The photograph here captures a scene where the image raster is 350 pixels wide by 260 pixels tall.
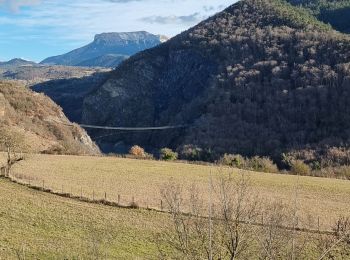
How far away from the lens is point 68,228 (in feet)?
113

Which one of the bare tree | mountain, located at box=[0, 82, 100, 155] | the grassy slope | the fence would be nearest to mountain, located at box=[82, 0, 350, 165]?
mountain, located at box=[0, 82, 100, 155]

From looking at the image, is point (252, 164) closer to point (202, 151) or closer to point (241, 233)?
point (202, 151)

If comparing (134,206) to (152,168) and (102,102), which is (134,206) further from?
(102,102)

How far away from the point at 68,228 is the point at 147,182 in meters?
22.8

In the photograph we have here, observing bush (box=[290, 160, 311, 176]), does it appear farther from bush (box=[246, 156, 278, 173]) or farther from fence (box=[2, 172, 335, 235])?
fence (box=[2, 172, 335, 235])

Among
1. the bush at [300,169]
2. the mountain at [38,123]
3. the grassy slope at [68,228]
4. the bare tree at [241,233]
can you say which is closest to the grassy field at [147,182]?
the grassy slope at [68,228]

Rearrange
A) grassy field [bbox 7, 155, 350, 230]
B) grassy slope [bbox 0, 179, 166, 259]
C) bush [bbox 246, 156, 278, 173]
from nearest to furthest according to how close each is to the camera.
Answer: grassy slope [bbox 0, 179, 166, 259] → grassy field [bbox 7, 155, 350, 230] → bush [bbox 246, 156, 278, 173]

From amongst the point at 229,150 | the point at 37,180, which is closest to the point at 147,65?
the point at 229,150

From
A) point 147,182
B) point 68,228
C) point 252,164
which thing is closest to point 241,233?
point 68,228

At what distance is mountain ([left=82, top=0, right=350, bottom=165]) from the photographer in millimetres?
108875

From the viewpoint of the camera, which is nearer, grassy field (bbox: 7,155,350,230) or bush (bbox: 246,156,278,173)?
grassy field (bbox: 7,155,350,230)

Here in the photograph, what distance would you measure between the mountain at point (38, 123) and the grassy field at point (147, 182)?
63.2ft

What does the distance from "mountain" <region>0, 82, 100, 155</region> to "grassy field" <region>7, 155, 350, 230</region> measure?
1926 centimetres

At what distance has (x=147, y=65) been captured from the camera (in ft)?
595
